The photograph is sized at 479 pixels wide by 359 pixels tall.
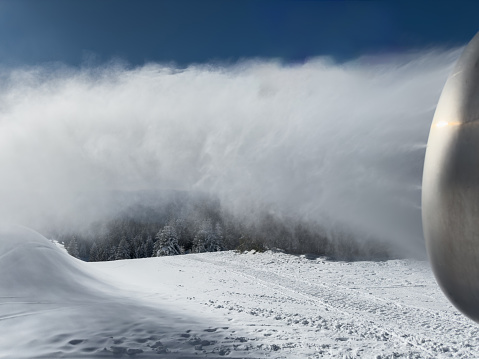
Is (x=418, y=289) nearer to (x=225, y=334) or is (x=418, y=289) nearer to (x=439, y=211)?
(x=225, y=334)

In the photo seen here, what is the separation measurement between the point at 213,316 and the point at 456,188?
681cm

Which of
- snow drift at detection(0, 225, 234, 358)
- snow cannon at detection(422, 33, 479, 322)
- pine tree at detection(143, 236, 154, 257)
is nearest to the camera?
snow cannon at detection(422, 33, 479, 322)

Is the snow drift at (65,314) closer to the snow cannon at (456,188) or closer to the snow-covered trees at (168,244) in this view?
the snow cannon at (456,188)

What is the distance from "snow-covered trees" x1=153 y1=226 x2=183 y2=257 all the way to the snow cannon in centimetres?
3615

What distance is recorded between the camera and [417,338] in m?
6.23

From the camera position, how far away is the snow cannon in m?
1.87

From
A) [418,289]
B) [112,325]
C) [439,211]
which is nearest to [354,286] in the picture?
[418,289]

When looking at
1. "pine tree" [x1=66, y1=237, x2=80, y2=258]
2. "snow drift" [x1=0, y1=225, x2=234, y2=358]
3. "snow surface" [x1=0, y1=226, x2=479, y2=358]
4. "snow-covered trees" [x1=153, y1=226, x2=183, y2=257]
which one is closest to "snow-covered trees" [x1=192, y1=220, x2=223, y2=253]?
"snow-covered trees" [x1=153, y1=226, x2=183, y2=257]

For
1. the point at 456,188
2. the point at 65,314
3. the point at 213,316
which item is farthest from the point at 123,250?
the point at 456,188

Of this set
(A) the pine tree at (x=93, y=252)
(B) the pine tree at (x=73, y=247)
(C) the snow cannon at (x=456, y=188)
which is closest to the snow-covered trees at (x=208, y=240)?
(A) the pine tree at (x=93, y=252)

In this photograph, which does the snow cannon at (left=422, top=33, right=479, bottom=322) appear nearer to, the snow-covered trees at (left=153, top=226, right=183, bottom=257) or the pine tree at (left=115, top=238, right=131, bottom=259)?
the snow-covered trees at (left=153, top=226, right=183, bottom=257)

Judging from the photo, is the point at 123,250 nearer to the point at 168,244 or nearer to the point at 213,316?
the point at 168,244

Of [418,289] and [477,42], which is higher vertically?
[477,42]

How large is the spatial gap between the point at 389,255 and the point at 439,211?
54.5 feet
